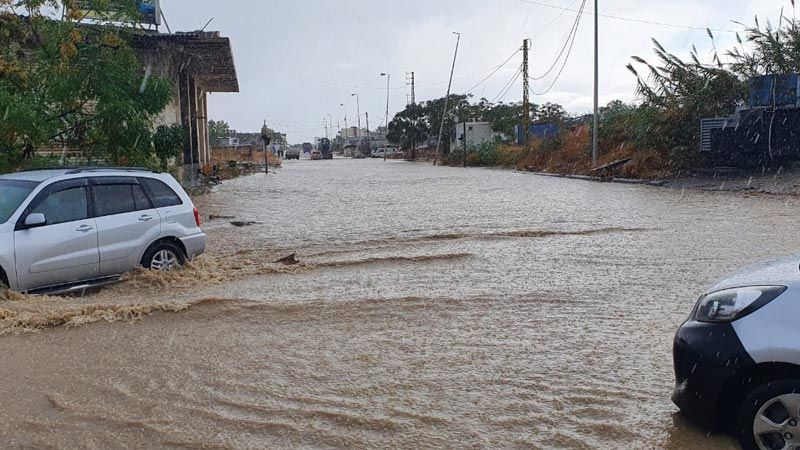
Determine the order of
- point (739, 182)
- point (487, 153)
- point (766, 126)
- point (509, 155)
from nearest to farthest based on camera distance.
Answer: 1. point (739, 182)
2. point (766, 126)
3. point (509, 155)
4. point (487, 153)

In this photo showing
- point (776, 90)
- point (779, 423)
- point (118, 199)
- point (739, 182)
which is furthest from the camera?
point (776, 90)

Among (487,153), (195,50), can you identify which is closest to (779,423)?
(195,50)

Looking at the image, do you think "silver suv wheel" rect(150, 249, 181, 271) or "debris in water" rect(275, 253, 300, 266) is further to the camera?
"debris in water" rect(275, 253, 300, 266)

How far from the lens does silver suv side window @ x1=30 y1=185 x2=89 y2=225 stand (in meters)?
7.74

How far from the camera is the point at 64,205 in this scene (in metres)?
7.98

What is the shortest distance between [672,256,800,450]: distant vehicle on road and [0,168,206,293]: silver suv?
6441 mm

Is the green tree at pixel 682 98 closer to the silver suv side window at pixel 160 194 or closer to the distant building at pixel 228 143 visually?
the silver suv side window at pixel 160 194

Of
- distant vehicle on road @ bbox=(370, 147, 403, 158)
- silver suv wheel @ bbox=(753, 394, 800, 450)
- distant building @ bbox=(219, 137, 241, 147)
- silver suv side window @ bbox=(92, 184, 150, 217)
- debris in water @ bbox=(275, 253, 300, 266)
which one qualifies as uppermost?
distant building @ bbox=(219, 137, 241, 147)

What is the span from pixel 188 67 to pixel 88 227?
2351 cm

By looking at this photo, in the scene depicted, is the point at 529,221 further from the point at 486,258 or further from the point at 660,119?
the point at 660,119


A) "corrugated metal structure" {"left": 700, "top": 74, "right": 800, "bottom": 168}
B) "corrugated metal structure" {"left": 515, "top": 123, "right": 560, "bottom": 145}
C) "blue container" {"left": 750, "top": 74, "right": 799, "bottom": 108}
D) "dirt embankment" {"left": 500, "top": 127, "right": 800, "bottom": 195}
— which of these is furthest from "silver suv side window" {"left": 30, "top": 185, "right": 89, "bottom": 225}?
"corrugated metal structure" {"left": 515, "top": 123, "right": 560, "bottom": 145}

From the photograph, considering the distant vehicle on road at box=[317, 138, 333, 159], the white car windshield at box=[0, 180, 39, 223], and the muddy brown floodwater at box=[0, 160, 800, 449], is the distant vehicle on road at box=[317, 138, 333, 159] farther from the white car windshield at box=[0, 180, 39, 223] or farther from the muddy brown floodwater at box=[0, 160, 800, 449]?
the white car windshield at box=[0, 180, 39, 223]

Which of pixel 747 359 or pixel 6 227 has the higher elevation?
pixel 6 227

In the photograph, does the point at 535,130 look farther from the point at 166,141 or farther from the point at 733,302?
the point at 733,302
